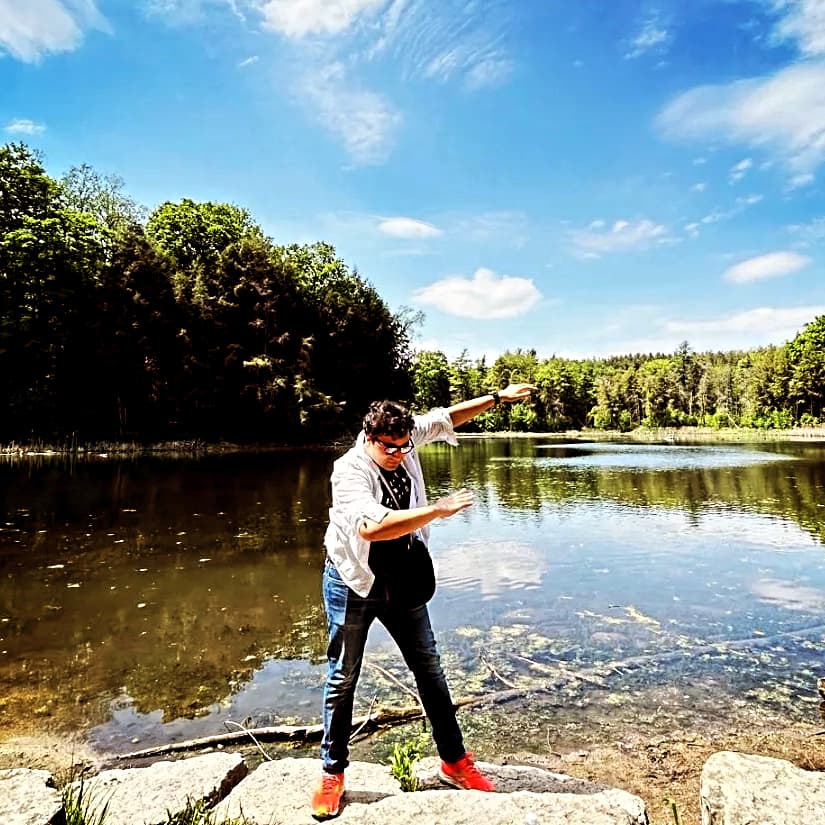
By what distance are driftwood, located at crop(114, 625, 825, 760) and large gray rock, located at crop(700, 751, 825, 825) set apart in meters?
2.16

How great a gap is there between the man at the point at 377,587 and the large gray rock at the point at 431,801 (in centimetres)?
13

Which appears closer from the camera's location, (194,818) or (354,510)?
(194,818)

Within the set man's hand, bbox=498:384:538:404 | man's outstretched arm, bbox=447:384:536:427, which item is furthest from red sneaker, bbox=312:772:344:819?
man's hand, bbox=498:384:538:404

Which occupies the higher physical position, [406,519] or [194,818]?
[406,519]

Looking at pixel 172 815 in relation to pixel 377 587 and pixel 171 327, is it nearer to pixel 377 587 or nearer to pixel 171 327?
pixel 377 587

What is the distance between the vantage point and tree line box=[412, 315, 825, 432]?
67.9 meters

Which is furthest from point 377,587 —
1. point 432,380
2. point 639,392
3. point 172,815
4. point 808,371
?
point 639,392

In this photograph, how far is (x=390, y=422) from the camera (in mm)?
2734

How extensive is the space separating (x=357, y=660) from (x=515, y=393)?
5.60 feet

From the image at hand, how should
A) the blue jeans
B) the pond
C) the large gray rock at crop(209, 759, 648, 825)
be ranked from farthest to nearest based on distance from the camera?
the pond < the blue jeans < the large gray rock at crop(209, 759, 648, 825)

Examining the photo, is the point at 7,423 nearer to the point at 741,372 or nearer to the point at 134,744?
the point at 134,744

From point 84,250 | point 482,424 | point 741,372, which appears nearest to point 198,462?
point 84,250

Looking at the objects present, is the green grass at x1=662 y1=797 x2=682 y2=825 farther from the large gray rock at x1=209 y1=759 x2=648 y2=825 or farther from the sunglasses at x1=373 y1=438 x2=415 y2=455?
the sunglasses at x1=373 y1=438 x2=415 y2=455

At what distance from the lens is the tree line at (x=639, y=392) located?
67938 mm
